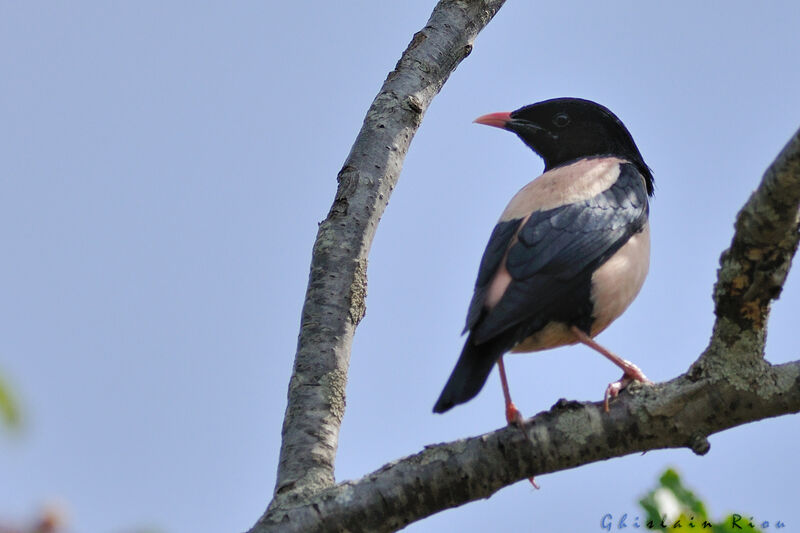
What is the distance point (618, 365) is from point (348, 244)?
1525 millimetres

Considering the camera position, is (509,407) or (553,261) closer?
(509,407)

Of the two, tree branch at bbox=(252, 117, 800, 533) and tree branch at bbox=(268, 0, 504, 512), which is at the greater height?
tree branch at bbox=(268, 0, 504, 512)

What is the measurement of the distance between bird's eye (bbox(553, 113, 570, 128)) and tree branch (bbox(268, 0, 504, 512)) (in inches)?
51.8

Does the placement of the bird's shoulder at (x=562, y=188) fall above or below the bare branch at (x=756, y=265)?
above

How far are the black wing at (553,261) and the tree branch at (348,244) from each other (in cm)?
65

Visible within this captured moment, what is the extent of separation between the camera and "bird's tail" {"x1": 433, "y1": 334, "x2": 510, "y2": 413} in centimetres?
→ 448

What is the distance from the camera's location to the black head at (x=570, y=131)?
708 centimetres

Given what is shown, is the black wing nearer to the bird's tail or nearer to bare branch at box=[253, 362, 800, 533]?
the bird's tail

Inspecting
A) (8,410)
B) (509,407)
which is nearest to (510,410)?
(509,407)

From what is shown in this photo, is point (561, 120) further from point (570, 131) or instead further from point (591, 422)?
point (591, 422)

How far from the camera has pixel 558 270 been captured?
516cm

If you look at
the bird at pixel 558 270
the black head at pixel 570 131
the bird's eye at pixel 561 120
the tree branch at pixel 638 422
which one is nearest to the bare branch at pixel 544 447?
the tree branch at pixel 638 422

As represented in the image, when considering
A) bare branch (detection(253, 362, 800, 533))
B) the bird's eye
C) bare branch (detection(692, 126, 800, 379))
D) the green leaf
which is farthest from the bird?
the green leaf

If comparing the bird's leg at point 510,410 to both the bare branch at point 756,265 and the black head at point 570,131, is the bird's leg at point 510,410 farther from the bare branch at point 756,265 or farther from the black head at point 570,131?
the black head at point 570,131
